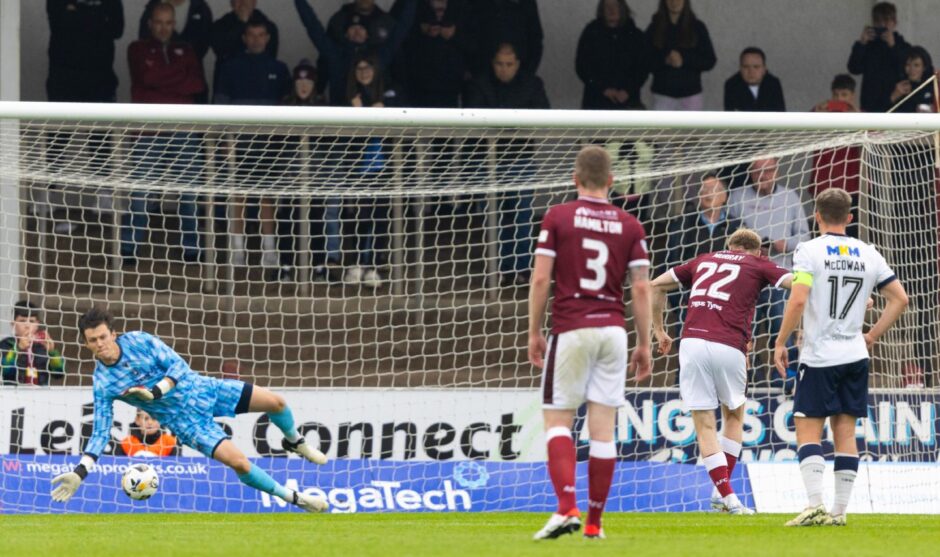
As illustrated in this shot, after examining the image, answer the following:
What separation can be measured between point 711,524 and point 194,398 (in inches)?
136

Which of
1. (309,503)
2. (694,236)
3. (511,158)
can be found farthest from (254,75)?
(309,503)

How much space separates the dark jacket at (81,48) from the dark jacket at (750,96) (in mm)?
6350

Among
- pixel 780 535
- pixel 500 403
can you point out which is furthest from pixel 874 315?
pixel 780 535

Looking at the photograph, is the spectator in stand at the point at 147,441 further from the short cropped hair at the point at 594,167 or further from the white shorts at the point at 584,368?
the short cropped hair at the point at 594,167

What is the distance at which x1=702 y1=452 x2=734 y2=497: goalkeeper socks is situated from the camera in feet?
32.2

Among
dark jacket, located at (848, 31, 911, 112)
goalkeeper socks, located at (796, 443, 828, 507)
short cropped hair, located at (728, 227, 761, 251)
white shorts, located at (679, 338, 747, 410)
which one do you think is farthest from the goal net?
dark jacket, located at (848, 31, 911, 112)

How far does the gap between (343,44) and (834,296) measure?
831 centimetres

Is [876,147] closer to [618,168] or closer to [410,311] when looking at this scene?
[618,168]

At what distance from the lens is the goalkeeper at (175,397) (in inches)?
377

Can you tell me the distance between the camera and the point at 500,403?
12.2m

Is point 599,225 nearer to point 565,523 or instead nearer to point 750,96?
point 565,523

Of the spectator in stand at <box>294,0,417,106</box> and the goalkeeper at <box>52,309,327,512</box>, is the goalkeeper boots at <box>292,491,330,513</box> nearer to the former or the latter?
the goalkeeper at <box>52,309,327,512</box>

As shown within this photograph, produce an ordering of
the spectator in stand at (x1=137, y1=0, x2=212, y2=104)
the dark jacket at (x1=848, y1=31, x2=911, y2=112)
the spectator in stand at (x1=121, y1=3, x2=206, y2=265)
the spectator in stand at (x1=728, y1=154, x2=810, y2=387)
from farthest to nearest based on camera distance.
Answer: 1. the dark jacket at (x1=848, y1=31, x2=911, y2=112)
2. the spectator in stand at (x1=137, y1=0, x2=212, y2=104)
3. the spectator in stand at (x1=121, y1=3, x2=206, y2=265)
4. the spectator in stand at (x1=728, y1=154, x2=810, y2=387)

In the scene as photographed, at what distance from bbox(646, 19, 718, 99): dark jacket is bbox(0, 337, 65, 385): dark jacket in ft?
23.3
